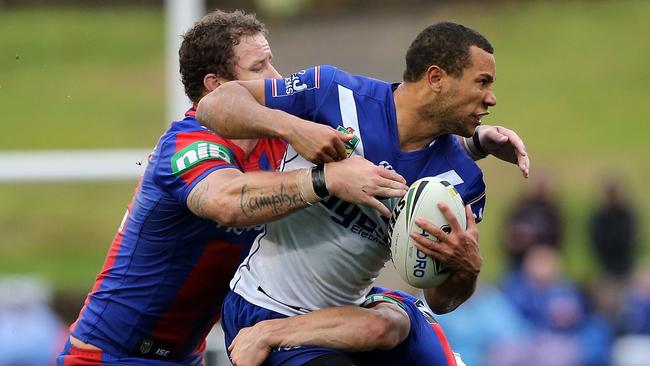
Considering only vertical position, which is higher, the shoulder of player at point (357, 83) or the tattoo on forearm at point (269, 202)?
the shoulder of player at point (357, 83)

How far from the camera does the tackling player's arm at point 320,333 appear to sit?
18.9ft

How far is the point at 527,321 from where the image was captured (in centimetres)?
1284

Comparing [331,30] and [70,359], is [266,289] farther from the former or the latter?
[331,30]

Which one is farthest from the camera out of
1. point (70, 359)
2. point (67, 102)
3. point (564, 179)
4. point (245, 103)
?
point (564, 179)

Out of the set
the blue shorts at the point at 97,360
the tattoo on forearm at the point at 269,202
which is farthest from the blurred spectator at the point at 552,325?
the tattoo on forearm at the point at 269,202

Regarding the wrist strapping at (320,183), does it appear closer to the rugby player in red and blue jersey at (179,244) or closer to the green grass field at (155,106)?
the rugby player in red and blue jersey at (179,244)

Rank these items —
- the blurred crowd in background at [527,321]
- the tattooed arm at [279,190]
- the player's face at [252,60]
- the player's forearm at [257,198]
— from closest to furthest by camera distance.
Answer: the tattooed arm at [279,190] → the player's forearm at [257,198] → the player's face at [252,60] → the blurred crowd in background at [527,321]

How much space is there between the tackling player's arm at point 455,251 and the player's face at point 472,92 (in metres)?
0.41

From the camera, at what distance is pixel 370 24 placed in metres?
20.2

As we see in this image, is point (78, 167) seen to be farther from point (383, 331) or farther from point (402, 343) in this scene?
point (383, 331)

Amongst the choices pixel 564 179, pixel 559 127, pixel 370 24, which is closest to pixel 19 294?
pixel 370 24

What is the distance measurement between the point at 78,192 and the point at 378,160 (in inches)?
692

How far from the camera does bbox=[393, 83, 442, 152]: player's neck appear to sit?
5781 mm

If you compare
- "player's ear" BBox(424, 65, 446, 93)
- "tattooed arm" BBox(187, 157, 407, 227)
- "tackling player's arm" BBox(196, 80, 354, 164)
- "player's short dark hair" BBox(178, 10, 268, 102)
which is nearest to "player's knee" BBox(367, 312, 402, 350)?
"tattooed arm" BBox(187, 157, 407, 227)
